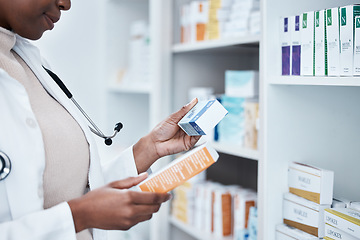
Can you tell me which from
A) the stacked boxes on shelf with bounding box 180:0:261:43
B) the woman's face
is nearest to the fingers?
the woman's face

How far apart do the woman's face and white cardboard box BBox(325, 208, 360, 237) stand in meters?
0.89

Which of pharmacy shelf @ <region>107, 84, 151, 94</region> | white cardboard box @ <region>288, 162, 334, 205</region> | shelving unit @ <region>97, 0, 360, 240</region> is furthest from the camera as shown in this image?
pharmacy shelf @ <region>107, 84, 151, 94</region>

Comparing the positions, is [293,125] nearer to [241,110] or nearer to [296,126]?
[296,126]

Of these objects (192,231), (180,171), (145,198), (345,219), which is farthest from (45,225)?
(192,231)

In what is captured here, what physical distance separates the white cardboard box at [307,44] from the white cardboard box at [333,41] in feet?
0.18

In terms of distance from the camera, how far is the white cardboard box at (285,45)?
1.26 meters

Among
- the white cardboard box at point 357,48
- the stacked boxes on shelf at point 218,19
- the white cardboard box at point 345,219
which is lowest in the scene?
the white cardboard box at point 345,219

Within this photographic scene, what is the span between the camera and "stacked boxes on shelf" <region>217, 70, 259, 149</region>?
1554 mm

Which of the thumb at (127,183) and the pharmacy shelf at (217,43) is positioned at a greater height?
the pharmacy shelf at (217,43)

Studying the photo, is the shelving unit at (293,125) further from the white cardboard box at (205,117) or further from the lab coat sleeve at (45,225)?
the lab coat sleeve at (45,225)

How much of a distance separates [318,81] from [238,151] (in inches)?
20.1

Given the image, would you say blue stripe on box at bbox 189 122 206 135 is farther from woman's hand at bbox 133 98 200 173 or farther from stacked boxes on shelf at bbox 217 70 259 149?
stacked boxes on shelf at bbox 217 70 259 149

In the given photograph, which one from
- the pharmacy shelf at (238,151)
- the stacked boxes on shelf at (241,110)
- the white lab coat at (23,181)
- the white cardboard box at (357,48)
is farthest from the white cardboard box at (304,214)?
the white lab coat at (23,181)

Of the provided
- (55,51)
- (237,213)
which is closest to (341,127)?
(237,213)
